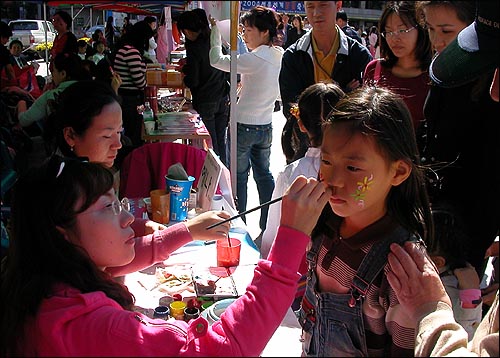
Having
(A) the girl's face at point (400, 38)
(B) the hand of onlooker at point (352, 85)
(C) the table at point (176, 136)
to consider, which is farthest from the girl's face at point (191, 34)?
(A) the girl's face at point (400, 38)

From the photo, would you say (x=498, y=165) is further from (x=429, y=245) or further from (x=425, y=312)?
Result: (x=425, y=312)

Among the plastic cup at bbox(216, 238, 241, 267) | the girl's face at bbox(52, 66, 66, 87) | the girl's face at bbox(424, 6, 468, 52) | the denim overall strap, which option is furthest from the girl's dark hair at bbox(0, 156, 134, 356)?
the girl's face at bbox(52, 66, 66, 87)

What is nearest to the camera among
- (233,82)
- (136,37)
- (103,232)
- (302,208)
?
(302,208)

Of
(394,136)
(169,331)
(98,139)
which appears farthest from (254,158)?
(169,331)

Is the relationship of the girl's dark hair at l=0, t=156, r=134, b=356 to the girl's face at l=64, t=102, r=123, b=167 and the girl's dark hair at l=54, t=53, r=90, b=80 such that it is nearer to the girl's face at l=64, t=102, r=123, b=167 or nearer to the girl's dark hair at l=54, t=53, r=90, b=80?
the girl's face at l=64, t=102, r=123, b=167

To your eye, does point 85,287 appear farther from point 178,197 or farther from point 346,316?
point 178,197

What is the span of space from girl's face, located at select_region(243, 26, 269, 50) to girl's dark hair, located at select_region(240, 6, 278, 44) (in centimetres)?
3

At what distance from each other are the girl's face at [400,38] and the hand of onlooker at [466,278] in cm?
127

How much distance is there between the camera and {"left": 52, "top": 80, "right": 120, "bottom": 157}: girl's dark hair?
7.74ft

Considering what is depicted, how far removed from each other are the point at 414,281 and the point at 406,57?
1.83 meters

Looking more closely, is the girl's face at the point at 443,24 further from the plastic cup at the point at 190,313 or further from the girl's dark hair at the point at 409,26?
the plastic cup at the point at 190,313

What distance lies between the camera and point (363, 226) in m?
1.42

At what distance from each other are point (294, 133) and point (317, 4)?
0.71m

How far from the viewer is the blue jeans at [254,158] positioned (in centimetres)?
404
